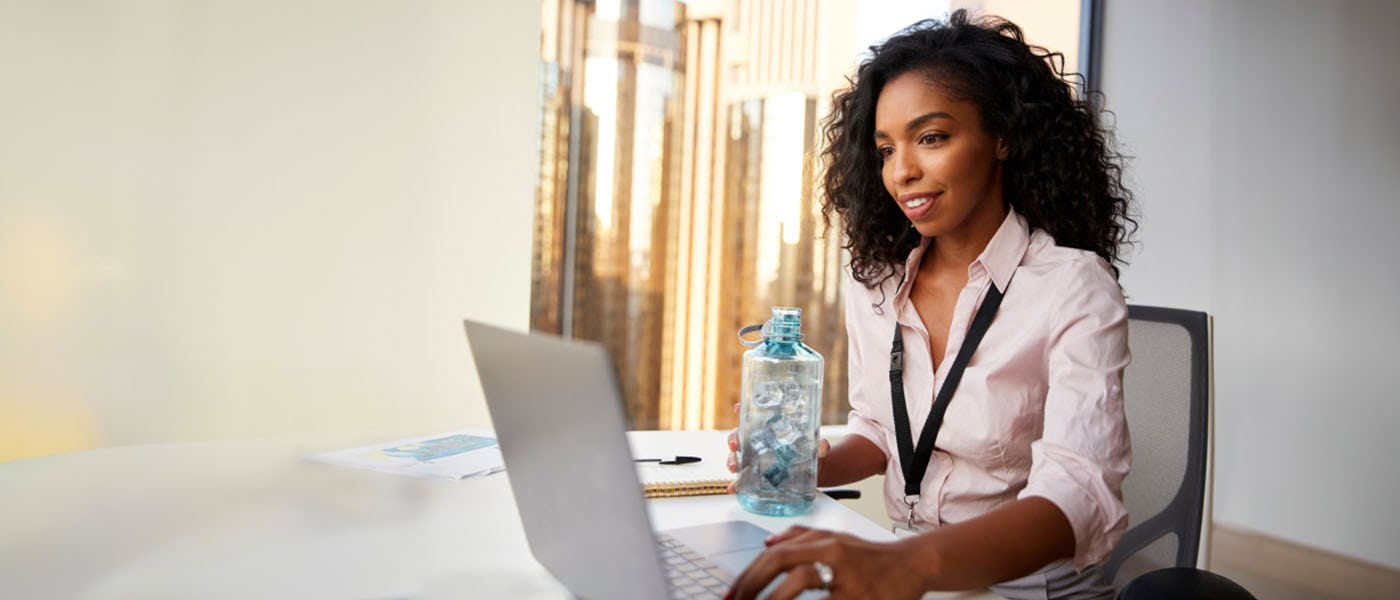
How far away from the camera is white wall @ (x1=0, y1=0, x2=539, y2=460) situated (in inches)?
81.5

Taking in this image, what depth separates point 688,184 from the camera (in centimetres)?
317

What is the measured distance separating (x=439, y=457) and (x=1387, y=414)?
9.78ft

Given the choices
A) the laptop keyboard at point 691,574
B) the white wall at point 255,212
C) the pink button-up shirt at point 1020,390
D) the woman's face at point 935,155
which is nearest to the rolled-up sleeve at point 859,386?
the pink button-up shirt at point 1020,390

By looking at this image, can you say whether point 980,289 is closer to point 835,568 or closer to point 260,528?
point 835,568

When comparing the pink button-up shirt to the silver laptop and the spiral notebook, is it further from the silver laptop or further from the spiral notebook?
the silver laptop

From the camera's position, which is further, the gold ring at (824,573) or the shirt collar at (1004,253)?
the shirt collar at (1004,253)

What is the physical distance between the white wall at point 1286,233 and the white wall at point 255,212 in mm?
2446

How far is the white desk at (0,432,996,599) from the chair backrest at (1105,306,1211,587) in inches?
24.1

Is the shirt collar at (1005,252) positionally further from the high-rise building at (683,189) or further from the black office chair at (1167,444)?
the high-rise building at (683,189)

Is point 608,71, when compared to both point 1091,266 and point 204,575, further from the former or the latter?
point 204,575

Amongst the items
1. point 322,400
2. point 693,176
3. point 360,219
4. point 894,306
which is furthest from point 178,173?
point 894,306

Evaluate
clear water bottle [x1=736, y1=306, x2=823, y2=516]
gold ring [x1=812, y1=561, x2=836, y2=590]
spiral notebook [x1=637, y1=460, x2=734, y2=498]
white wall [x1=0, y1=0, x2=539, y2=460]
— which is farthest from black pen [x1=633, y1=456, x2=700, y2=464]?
white wall [x1=0, y1=0, x2=539, y2=460]

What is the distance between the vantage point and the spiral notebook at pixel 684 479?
1.15 metres

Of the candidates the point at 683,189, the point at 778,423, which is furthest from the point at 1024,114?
the point at 683,189
